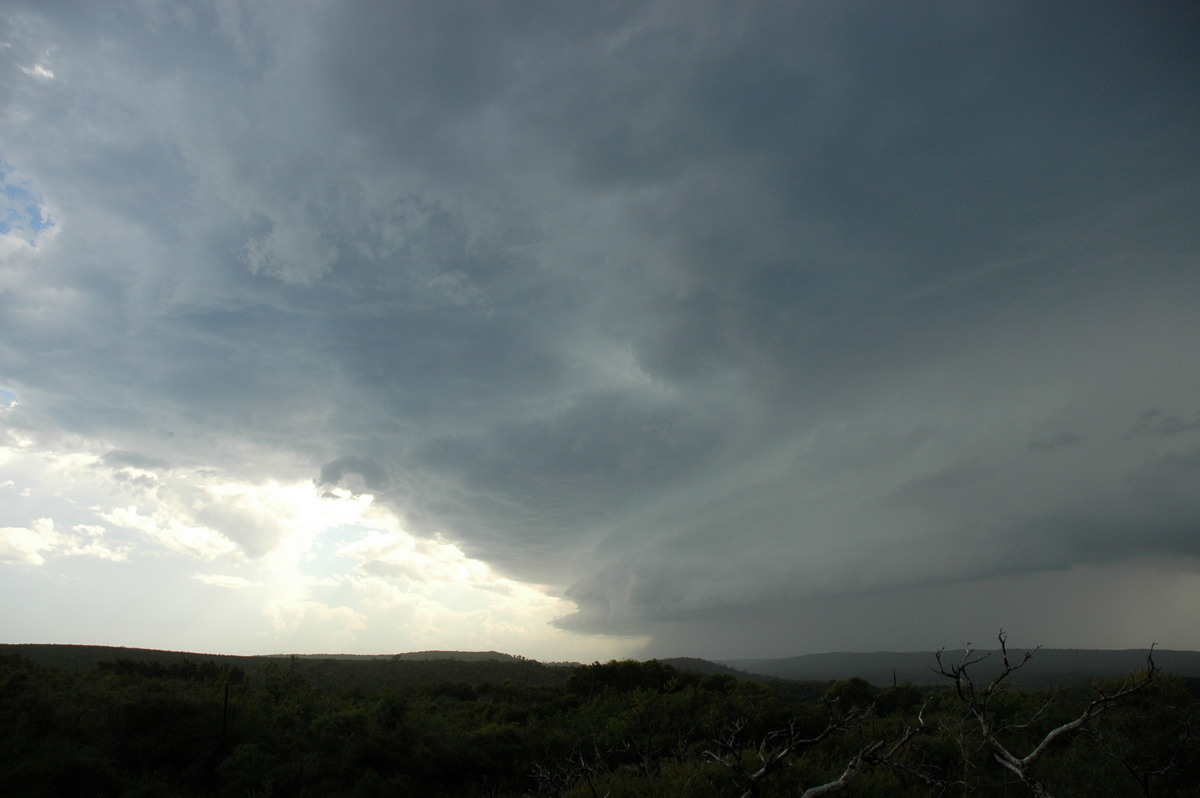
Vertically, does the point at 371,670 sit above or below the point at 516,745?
below

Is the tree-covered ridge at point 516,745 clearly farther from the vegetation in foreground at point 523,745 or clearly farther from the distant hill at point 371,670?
the distant hill at point 371,670

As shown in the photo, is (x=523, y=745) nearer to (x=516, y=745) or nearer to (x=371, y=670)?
(x=516, y=745)

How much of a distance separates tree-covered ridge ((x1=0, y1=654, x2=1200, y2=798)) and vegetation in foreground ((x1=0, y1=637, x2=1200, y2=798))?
0.09 meters

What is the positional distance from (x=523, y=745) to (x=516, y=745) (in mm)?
475

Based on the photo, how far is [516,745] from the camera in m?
30.7

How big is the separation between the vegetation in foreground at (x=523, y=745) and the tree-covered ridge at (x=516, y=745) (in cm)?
9

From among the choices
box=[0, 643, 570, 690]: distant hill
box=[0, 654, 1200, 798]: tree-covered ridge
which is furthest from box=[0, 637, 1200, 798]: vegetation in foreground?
box=[0, 643, 570, 690]: distant hill

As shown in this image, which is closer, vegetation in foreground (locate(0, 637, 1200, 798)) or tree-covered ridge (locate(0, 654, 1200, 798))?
vegetation in foreground (locate(0, 637, 1200, 798))

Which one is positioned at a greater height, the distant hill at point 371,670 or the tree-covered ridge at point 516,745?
the tree-covered ridge at point 516,745

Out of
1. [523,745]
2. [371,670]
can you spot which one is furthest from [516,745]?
[371,670]

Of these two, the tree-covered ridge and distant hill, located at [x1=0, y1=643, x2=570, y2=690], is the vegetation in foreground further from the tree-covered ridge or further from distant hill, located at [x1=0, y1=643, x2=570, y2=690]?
distant hill, located at [x1=0, y1=643, x2=570, y2=690]

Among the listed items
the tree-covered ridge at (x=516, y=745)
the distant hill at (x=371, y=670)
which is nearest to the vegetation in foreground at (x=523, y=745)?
the tree-covered ridge at (x=516, y=745)

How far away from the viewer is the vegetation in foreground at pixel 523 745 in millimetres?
16766

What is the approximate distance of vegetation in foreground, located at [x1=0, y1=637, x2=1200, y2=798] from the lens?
16.8 metres
